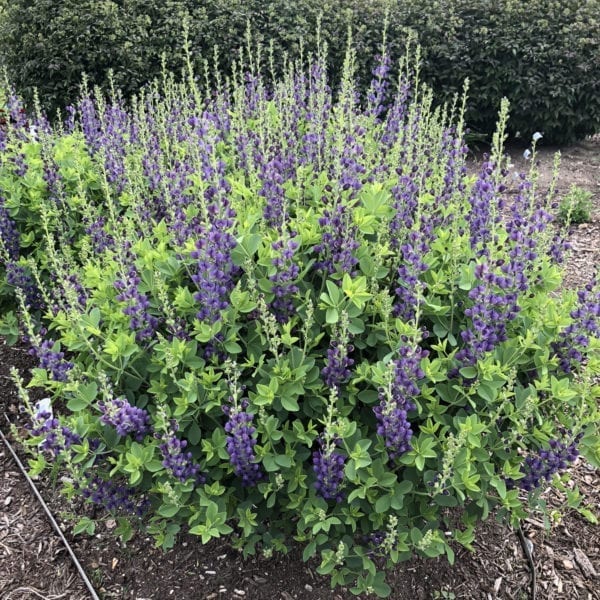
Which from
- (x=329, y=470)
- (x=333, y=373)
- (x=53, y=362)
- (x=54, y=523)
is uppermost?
(x=333, y=373)

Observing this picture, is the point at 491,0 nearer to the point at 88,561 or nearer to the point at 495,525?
the point at 495,525

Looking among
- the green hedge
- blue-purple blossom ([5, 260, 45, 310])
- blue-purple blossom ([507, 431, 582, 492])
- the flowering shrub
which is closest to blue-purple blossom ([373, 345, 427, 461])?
the flowering shrub

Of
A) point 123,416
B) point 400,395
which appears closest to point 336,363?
point 400,395

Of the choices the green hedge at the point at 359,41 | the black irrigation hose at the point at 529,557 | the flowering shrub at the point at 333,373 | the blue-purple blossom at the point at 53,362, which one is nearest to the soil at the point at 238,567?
the black irrigation hose at the point at 529,557

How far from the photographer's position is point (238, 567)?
9.39 ft

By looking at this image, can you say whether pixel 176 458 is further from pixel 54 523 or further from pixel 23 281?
pixel 23 281

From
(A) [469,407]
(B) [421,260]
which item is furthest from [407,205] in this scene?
(A) [469,407]

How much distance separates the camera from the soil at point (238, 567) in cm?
280

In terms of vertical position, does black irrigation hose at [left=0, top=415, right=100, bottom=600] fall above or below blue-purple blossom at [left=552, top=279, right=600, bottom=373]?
below

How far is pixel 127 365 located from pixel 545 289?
174 cm

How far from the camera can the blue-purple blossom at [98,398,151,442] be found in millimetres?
2154

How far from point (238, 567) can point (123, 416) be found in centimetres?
112

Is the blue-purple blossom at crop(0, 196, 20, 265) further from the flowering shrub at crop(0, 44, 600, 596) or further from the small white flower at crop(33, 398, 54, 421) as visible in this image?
the small white flower at crop(33, 398, 54, 421)

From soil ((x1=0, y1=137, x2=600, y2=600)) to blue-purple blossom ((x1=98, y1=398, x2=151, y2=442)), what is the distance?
77 centimetres
